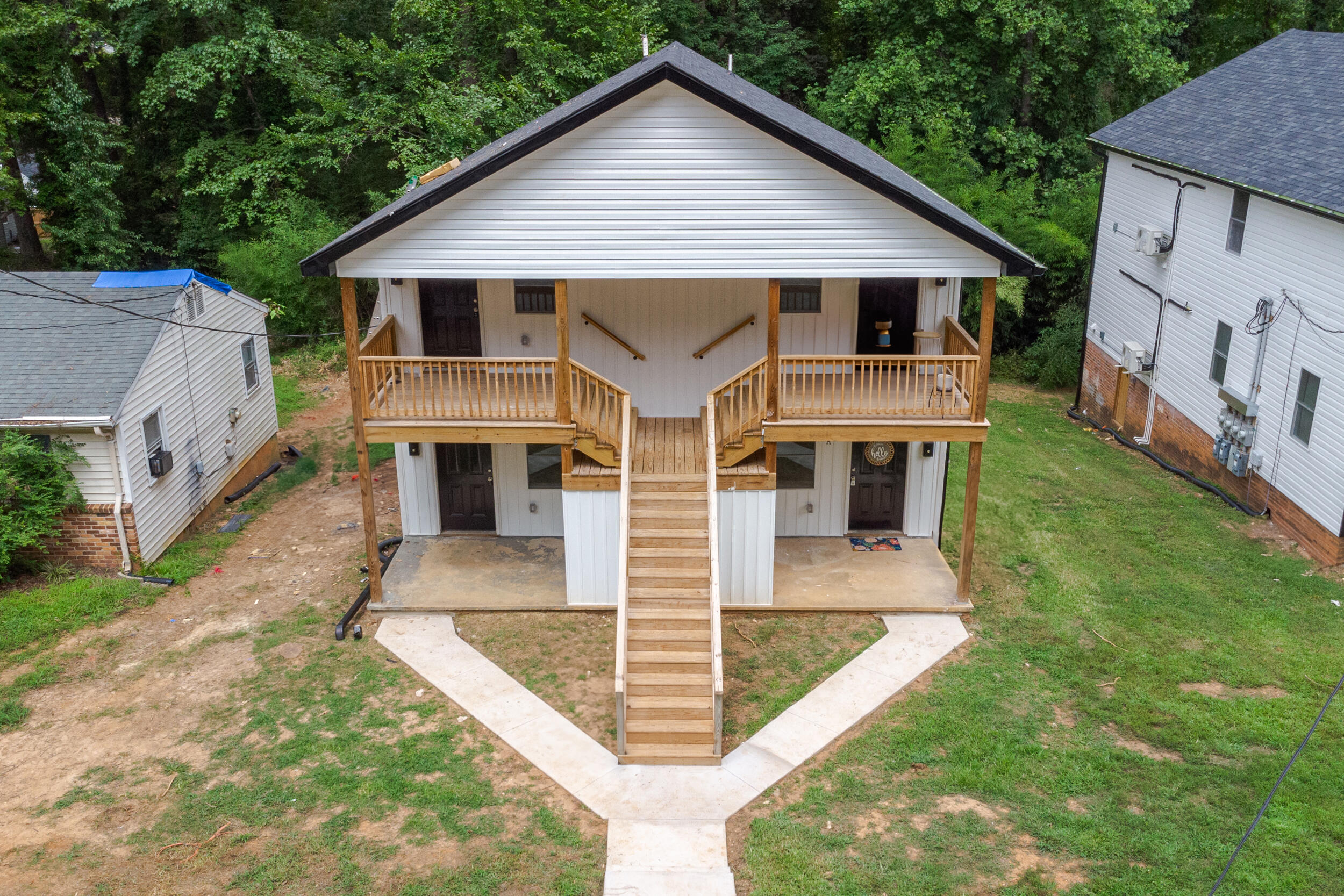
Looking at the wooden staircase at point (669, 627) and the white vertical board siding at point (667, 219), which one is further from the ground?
the white vertical board siding at point (667, 219)

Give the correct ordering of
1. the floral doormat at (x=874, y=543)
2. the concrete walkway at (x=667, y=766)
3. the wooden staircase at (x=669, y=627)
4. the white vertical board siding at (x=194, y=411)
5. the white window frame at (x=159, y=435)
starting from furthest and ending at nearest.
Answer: the floral doormat at (x=874, y=543)
the white window frame at (x=159, y=435)
the white vertical board siding at (x=194, y=411)
the wooden staircase at (x=669, y=627)
the concrete walkway at (x=667, y=766)

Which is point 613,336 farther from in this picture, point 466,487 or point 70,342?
point 70,342

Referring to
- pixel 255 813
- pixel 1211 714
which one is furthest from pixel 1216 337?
pixel 255 813

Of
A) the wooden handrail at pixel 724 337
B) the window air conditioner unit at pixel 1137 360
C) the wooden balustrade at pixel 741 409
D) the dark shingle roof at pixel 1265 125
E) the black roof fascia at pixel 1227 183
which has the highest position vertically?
the dark shingle roof at pixel 1265 125

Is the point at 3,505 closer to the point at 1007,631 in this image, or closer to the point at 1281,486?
the point at 1007,631

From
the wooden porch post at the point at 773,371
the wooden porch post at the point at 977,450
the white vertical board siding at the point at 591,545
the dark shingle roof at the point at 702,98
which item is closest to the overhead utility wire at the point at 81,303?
the dark shingle roof at the point at 702,98

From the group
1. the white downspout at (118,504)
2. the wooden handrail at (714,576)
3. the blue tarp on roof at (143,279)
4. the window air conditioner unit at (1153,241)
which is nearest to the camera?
the wooden handrail at (714,576)

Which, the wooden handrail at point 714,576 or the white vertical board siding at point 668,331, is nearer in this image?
the wooden handrail at point 714,576

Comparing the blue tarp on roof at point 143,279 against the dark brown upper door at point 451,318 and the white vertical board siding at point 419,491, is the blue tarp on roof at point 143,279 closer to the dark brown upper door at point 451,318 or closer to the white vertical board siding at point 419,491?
the dark brown upper door at point 451,318
